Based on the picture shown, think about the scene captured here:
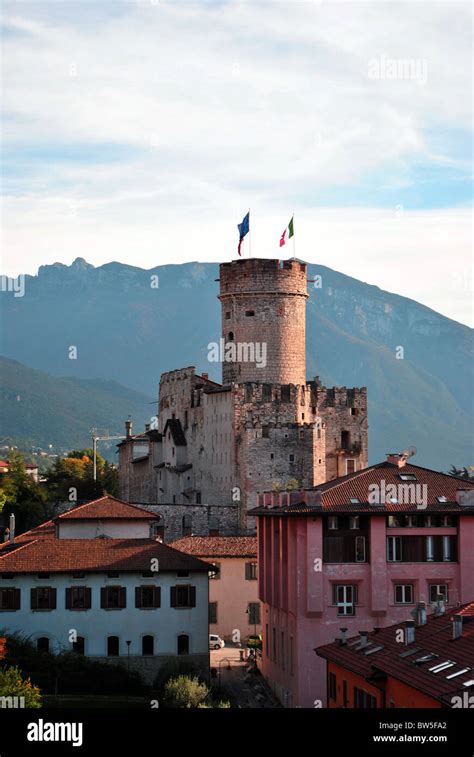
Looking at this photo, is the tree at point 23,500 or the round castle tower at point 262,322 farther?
the round castle tower at point 262,322

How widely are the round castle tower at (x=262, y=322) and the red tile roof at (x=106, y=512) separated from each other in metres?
30.1

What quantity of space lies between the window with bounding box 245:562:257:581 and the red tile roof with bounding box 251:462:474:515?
49.6 feet

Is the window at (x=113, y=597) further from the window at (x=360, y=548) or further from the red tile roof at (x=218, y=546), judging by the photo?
the red tile roof at (x=218, y=546)

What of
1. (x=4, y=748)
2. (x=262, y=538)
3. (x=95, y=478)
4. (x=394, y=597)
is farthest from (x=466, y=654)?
(x=95, y=478)

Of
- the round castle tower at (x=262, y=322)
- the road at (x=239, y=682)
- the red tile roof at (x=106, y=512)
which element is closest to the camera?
the road at (x=239, y=682)

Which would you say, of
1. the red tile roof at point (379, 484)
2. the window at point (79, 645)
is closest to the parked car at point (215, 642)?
the window at point (79, 645)

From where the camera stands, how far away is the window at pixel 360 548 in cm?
7050

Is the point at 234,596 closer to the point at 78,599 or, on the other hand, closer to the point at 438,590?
the point at 78,599

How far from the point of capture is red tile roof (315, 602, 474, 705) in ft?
143

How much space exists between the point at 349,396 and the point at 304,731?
8465cm

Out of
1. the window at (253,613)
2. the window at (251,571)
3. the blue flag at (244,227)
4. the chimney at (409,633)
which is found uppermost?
the blue flag at (244,227)

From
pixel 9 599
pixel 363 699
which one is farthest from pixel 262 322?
pixel 363 699

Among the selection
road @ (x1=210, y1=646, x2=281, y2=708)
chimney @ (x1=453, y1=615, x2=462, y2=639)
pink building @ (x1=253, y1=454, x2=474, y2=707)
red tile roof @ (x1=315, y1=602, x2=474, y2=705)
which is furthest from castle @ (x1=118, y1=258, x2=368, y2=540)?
chimney @ (x1=453, y1=615, x2=462, y2=639)

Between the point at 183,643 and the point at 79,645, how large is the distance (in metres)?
4.71
